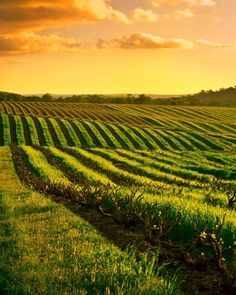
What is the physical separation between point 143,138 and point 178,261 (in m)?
58.2

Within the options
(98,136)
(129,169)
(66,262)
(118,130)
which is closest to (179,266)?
(66,262)

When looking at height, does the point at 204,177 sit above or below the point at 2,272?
below

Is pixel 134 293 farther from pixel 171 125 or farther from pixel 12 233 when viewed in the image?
pixel 171 125

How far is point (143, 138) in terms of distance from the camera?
67375mm

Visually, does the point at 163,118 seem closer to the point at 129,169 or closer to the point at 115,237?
the point at 129,169

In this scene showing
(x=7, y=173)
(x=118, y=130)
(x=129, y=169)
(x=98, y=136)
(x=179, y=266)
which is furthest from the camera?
(x=118, y=130)

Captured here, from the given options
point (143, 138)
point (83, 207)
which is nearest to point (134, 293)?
point (83, 207)

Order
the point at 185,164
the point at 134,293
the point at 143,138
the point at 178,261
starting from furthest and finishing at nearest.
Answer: the point at 143,138
the point at 185,164
the point at 178,261
the point at 134,293

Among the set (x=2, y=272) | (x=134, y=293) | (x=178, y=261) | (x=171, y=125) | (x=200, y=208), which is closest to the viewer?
(x=134, y=293)

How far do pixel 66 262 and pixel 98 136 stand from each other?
58417mm

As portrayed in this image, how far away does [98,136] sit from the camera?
66.8 meters

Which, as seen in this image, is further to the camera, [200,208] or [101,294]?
[200,208]

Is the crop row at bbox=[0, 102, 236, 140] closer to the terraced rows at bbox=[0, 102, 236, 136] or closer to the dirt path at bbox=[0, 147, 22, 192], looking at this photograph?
the terraced rows at bbox=[0, 102, 236, 136]

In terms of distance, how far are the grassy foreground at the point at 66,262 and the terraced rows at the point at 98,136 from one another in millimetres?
48640
